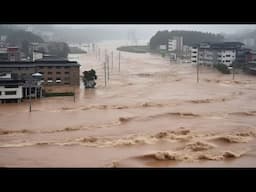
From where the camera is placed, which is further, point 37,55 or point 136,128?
point 37,55

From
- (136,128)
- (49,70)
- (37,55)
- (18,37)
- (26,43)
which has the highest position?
(18,37)

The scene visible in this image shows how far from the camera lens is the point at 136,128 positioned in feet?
13.7

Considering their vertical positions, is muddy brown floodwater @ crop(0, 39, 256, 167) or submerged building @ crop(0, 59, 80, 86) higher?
submerged building @ crop(0, 59, 80, 86)

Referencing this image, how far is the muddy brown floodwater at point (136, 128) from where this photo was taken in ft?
10.5

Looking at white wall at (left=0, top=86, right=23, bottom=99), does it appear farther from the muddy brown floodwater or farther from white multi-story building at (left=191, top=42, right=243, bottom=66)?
white multi-story building at (left=191, top=42, right=243, bottom=66)

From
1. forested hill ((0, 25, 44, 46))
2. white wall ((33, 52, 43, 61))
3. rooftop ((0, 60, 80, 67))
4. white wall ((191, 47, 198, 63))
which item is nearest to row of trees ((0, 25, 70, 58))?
forested hill ((0, 25, 44, 46))

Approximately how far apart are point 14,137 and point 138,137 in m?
1.26

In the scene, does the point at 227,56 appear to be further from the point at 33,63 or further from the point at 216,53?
the point at 33,63

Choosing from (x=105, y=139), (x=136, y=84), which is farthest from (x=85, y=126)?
(x=136, y=84)

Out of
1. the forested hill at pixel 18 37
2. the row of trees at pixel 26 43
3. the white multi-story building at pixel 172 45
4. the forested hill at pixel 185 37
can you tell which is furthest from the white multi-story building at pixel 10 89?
the forested hill at pixel 185 37

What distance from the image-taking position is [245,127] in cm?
422

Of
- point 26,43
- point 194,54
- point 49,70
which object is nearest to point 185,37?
point 194,54

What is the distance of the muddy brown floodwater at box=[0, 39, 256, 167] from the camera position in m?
3.21
